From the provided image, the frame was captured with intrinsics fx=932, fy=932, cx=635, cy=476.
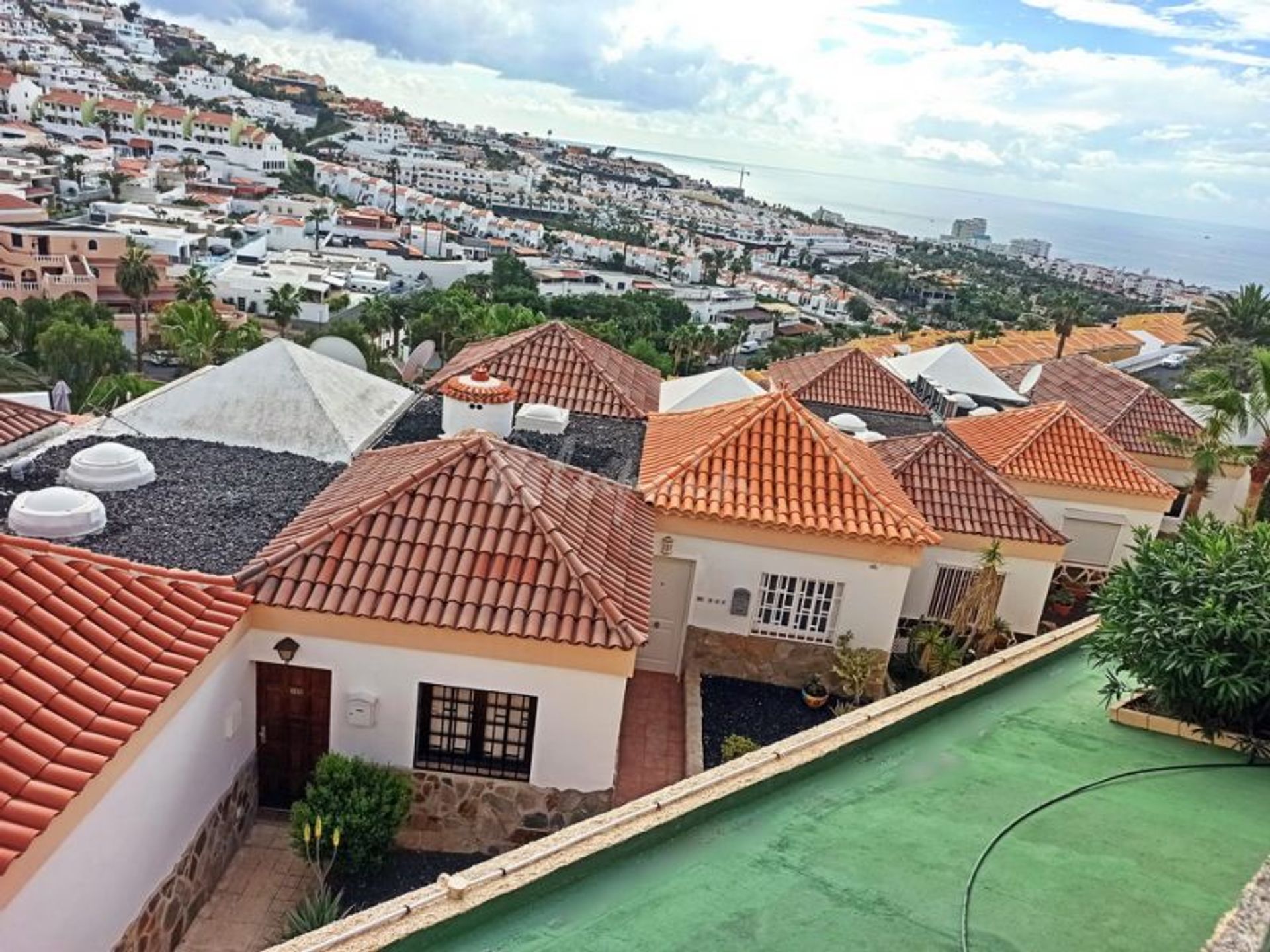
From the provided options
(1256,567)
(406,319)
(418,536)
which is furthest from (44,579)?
(406,319)

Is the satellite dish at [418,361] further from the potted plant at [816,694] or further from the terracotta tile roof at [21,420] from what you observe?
the potted plant at [816,694]

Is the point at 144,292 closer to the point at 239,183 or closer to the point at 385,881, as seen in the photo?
the point at 385,881

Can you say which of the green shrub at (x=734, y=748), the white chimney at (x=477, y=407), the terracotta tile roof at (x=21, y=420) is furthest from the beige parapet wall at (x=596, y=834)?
the terracotta tile roof at (x=21, y=420)

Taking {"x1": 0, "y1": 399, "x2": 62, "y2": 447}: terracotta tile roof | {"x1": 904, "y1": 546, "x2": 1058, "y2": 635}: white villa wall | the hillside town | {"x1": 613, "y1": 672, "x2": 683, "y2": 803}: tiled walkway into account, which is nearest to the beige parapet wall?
the hillside town

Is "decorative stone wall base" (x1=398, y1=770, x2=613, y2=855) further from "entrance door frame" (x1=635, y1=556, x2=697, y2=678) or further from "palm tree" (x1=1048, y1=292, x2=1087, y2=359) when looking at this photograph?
"palm tree" (x1=1048, y1=292, x2=1087, y2=359)

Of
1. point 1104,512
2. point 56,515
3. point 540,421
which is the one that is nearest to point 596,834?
point 56,515

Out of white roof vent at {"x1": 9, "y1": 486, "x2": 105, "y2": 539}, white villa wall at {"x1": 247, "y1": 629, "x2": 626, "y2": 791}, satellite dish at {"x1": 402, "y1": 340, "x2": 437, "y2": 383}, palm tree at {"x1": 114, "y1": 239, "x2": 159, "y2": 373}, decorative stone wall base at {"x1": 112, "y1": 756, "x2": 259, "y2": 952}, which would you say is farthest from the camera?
palm tree at {"x1": 114, "y1": 239, "x2": 159, "y2": 373}
